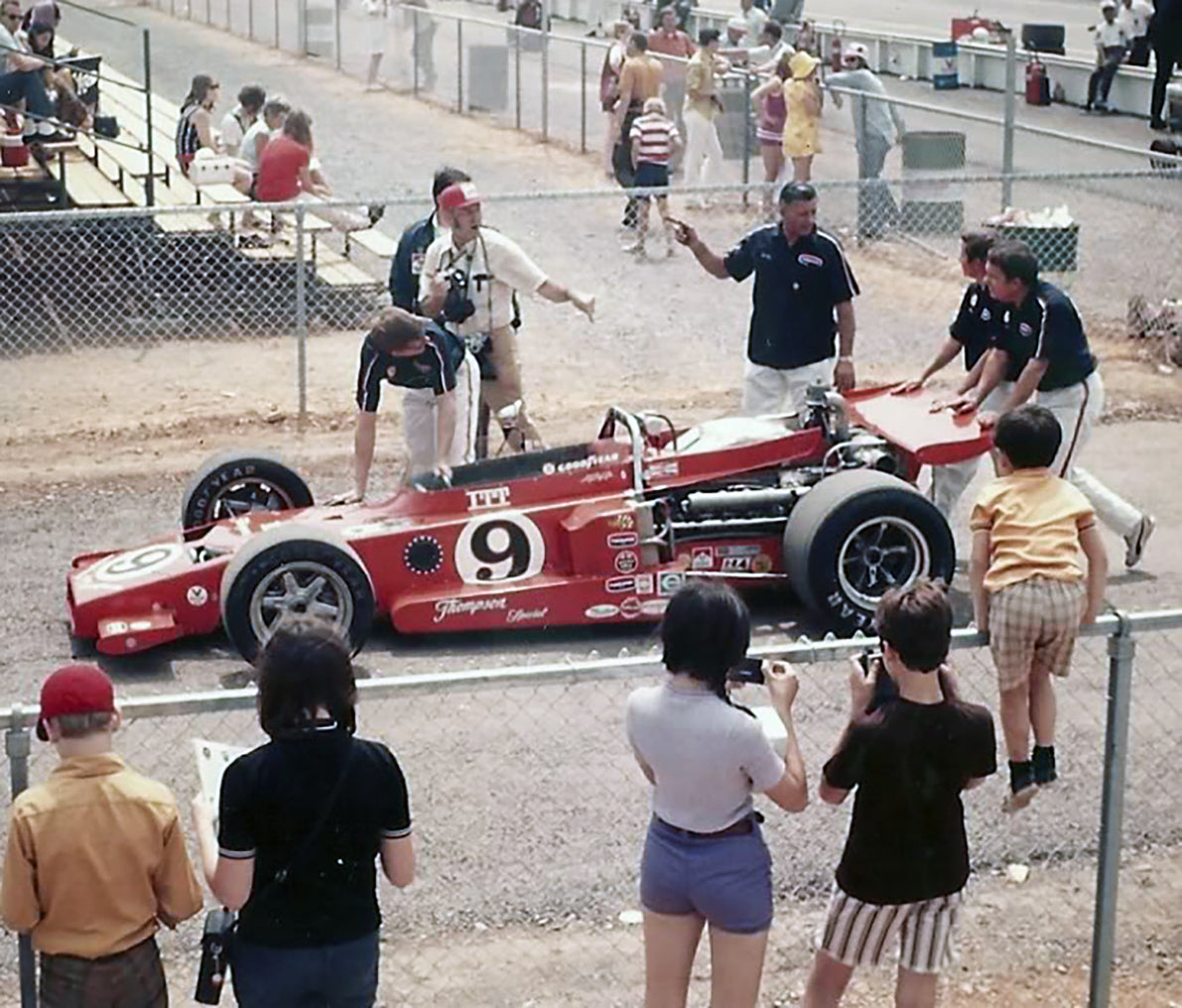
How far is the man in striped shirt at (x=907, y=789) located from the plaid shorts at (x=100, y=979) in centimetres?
176

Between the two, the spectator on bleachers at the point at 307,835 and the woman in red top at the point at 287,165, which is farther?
the woman in red top at the point at 287,165

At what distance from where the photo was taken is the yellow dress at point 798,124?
21656 mm

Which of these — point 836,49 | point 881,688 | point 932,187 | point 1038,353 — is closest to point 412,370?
point 1038,353

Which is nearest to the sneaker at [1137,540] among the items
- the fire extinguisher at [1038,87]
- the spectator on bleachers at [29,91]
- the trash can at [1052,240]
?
the trash can at [1052,240]

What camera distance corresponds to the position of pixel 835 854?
773cm

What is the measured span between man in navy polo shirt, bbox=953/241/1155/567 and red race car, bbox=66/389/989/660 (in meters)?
0.28

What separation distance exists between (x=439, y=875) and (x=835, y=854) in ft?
4.50

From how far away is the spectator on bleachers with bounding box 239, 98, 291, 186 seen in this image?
1847 centimetres

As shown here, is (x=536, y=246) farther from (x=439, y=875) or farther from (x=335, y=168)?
(x=439, y=875)

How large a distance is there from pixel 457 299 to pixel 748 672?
6.46 meters

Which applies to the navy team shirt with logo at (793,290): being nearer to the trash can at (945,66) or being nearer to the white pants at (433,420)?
the white pants at (433,420)

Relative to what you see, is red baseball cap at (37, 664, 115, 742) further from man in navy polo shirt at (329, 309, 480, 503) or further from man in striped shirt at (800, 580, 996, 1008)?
man in navy polo shirt at (329, 309, 480, 503)

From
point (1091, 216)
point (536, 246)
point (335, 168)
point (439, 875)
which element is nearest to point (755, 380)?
point (439, 875)

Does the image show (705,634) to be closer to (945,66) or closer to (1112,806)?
(1112,806)
